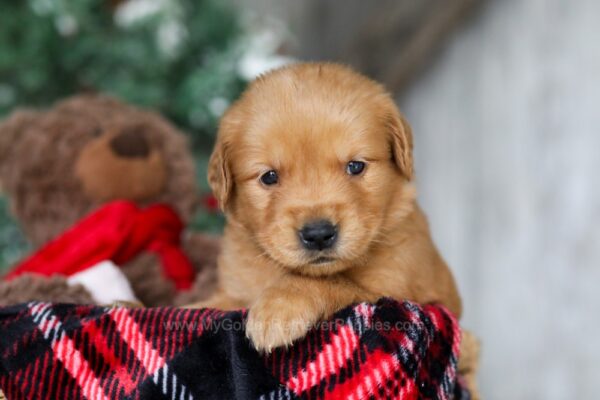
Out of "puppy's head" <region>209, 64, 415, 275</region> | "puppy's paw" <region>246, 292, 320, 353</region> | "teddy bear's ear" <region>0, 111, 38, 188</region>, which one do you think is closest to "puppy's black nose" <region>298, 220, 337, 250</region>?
"puppy's head" <region>209, 64, 415, 275</region>

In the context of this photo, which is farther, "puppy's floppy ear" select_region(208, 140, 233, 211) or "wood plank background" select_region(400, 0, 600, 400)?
"wood plank background" select_region(400, 0, 600, 400)

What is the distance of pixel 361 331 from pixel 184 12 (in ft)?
8.62

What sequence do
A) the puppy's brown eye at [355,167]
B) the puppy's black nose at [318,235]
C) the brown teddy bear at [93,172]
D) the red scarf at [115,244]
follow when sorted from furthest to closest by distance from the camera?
the brown teddy bear at [93,172] → the red scarf at [115,244] → the puppy's brown eye at [355,167] → the puppy's black nose at [318,235]

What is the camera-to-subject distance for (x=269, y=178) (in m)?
1.83

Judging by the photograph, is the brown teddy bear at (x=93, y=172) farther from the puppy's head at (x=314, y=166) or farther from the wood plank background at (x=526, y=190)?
the wood plank background at (x=526, y=190)

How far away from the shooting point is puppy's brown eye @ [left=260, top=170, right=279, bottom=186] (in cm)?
181

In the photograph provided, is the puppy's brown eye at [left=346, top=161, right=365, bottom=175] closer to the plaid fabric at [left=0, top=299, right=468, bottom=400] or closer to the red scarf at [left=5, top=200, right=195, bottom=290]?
the plaid fabric at [left=0, top=299, right=468, bottom=400]

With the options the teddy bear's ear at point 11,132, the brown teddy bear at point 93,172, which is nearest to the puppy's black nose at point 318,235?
the brown teddy bear at point 93,172

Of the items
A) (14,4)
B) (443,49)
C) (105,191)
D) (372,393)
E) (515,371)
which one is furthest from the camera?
(443,49)

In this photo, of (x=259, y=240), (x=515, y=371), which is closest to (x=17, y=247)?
(x=259, y=240)

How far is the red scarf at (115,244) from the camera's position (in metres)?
2.20

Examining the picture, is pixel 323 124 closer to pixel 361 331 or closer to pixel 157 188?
pixel 361 331

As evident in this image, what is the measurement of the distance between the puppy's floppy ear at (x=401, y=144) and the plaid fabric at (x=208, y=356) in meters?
0.52

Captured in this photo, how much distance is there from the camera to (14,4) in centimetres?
328
